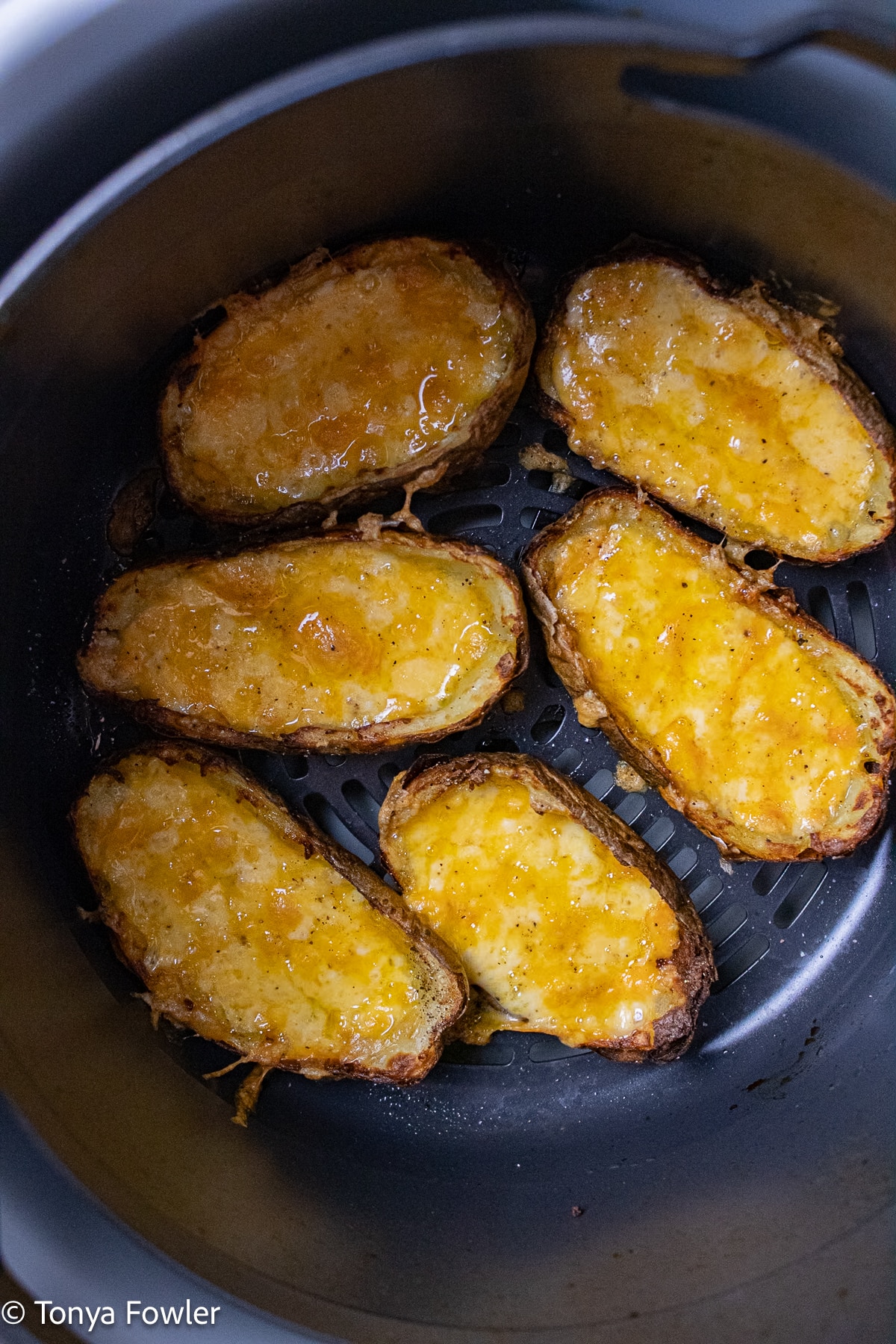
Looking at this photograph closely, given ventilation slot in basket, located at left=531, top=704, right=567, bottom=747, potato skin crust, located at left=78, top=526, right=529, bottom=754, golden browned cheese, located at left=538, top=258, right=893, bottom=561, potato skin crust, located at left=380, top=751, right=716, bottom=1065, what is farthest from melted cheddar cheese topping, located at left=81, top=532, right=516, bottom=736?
golden browned cheese, located at left=538, top=258, right=893, bottom=561

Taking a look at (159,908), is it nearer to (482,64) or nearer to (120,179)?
(120,179)

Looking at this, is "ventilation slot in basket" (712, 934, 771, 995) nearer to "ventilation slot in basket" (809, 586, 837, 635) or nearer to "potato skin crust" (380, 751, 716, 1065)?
"potato skin crust" (380, 751, 716, 1065)

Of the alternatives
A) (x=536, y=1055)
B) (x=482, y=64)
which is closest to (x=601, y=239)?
(x=482, y=64)

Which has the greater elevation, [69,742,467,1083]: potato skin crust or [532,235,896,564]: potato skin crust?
[532,235,896,564]: potato skin crust

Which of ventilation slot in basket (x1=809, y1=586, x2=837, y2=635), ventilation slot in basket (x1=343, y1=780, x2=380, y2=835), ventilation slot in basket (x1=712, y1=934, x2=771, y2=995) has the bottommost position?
ventilation slot in basket (x1=343, y1=780, x2=380, y2=835)

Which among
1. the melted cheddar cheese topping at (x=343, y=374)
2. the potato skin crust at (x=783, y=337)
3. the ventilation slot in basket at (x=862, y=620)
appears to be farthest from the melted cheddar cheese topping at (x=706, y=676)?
the melted cheddar cheese topping at (x=343, y=374)

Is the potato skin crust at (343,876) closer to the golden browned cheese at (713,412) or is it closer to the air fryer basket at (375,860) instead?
the air fryer basket at (375,860)
